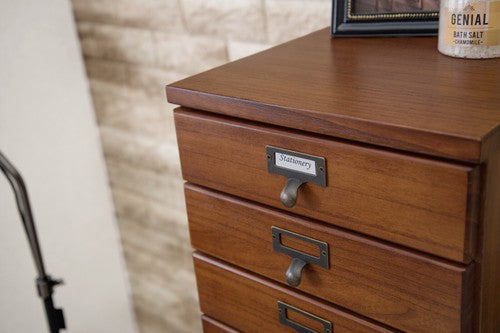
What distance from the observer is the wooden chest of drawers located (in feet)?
2.01

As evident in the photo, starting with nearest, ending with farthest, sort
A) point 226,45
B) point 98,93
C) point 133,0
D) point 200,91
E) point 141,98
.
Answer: point 200,91
point 226,45
point 133,0
point 141,98
point 98,93

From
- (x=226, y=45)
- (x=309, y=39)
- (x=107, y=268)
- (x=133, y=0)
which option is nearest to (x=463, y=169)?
(x=309, y=39)

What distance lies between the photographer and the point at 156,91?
5.37ft

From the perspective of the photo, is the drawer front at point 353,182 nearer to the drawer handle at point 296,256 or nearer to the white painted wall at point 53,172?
the drawer handle at point 296,256

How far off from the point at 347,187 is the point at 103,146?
1.35m

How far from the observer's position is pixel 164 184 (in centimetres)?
177

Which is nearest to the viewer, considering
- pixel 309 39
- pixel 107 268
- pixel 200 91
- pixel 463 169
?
pixel 463 169

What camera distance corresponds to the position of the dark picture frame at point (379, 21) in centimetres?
90

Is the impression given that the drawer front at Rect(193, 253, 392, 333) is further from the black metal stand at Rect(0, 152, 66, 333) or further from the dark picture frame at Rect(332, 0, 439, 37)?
the dark picture frame at Rect(332, 0, 439, 37)

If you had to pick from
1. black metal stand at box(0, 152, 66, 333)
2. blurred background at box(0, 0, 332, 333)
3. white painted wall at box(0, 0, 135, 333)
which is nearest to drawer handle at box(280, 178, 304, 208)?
black metal stand at box(0, 152, 66, 333)

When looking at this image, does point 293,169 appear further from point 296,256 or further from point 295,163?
point 296,256

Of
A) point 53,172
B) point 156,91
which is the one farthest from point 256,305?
point 53,172

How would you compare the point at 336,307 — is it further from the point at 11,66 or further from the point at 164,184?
the point at 11,66

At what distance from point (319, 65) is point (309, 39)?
17 cm
